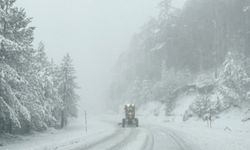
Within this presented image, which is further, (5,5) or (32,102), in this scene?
(32,102)

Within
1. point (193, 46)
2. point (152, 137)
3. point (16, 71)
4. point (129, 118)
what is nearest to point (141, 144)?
point (152, 137)

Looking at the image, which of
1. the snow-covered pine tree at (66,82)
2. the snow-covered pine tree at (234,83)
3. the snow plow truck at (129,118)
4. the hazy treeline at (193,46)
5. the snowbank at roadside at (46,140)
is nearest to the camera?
the snowbank at roadside at (46,140)

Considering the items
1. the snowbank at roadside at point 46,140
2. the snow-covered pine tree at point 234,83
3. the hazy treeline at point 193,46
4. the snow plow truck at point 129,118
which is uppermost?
the hazy treeline at point 193,46

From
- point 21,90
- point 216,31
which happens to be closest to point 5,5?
point 21,90

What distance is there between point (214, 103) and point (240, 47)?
19.9 m

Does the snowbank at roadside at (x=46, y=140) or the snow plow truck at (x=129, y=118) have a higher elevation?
the snow plow truck at (x=129, y=118)

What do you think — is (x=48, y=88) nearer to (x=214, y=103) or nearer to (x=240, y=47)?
(x=214, y=103)

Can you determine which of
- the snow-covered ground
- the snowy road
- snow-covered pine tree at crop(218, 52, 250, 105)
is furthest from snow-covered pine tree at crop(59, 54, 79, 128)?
the snowy road

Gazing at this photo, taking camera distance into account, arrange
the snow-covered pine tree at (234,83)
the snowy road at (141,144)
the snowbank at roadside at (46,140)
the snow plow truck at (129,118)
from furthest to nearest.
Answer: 1. the snow plow truck at (129,118)
2. the snow-covered pine tree at (234,83)
3. the snowbank at roadside at (46,140)
4. the snowy road at (141,144)

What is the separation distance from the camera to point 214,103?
43.1 meters

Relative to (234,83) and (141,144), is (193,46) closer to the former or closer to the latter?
(234,83)

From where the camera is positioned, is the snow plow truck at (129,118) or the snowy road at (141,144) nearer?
the snowy road at (141,144)

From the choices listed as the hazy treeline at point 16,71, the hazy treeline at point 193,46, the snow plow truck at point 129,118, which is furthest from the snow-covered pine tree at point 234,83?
the hazy treeline at point 16,71

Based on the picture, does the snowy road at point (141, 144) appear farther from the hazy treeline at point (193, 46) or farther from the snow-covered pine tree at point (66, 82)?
the snow-covered pine tree at point (66, 82)
